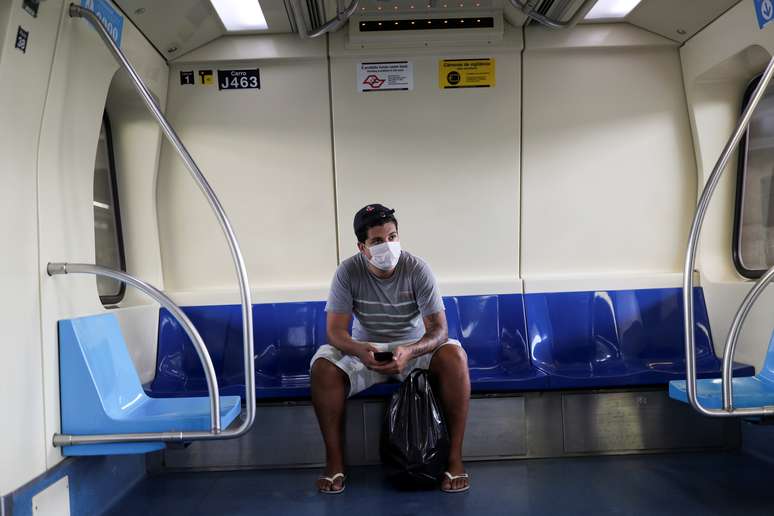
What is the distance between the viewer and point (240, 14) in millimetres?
4180

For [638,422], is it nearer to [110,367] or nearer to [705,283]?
[705,283]

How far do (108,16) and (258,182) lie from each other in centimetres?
148

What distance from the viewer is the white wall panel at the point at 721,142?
4035mm

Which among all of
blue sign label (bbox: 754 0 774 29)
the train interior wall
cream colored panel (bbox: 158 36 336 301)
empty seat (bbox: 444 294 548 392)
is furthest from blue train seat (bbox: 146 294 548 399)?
blue sign label (bbox: 754 0 774 29)

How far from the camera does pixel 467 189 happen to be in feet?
15.1

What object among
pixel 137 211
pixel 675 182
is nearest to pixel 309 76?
pixel 137 211

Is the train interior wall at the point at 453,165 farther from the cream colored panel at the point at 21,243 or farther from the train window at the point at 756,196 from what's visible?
the cream colored panel at the point at 21,243

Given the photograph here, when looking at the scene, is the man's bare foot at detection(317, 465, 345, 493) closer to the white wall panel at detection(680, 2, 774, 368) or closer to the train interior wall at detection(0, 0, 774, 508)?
the train interior wall at detection(0, 0, 774, 508)

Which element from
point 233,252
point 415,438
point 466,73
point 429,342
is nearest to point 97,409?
point 233,252

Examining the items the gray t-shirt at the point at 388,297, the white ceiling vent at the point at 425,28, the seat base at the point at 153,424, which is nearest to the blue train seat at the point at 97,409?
the seat base at the point at 153,424

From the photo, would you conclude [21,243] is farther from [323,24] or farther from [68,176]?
[323,24]

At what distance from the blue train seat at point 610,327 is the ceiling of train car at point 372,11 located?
175 centimetres

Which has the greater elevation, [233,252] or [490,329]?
[233,252]

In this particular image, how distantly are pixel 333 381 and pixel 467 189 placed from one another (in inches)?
70.8
